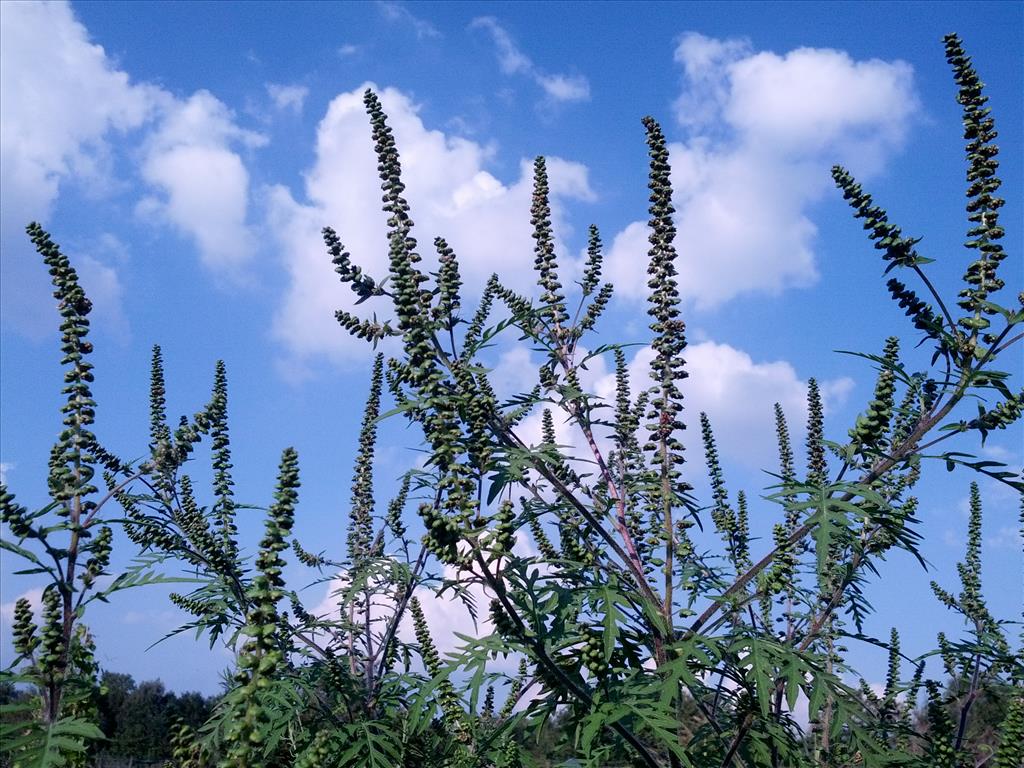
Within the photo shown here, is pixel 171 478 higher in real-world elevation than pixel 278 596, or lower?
higher

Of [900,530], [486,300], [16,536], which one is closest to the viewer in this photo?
[16,536]

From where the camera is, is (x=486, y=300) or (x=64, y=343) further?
(x=486, y=300)

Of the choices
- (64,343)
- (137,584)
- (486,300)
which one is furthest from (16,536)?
(486,300)

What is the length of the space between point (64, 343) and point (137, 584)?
1.24m

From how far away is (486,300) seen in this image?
7.11 m

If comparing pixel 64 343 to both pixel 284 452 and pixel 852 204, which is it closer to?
pixel 284 452

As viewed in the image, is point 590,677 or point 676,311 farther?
point 676,311

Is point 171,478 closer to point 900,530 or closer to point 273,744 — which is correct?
point 273,744

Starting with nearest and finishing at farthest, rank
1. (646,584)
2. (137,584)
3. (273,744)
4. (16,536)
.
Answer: (16,536), (137,584), (646,584), (273,744)

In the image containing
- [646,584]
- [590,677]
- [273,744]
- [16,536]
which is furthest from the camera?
[273,744]

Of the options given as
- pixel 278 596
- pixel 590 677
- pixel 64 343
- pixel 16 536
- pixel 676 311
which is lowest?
pixel 590 677

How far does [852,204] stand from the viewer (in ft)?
14.9

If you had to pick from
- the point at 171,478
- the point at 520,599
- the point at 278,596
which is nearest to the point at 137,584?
the point at 278,596

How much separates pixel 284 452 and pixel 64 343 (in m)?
2.00
